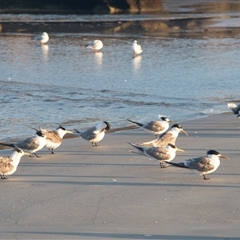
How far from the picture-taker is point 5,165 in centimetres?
763

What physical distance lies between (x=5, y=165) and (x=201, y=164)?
2025mm

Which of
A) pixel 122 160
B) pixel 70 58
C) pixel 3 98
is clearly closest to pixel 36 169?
pixel 122 160

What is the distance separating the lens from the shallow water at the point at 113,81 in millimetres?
11984

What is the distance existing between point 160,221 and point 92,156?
8.91ft

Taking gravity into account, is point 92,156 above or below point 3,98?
above

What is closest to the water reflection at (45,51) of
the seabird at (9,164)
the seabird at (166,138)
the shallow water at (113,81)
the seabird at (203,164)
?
the shallow water at (113,81)

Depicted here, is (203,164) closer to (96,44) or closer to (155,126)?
(155,126)

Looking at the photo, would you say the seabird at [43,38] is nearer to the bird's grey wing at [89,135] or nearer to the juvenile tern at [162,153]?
the bird's grey wing at [89,135]

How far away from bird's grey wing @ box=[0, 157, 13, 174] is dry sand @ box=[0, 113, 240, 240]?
13 cm

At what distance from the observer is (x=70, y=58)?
19.3 metres

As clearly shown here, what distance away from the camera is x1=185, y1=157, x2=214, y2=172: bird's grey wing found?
299 inches

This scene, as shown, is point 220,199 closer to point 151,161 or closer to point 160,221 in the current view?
point 160,221

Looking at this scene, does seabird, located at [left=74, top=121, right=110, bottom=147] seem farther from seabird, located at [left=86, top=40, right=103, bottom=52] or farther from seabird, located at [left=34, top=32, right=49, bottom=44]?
seabird, located at [left=34, top=32, right=49, bottom=44]

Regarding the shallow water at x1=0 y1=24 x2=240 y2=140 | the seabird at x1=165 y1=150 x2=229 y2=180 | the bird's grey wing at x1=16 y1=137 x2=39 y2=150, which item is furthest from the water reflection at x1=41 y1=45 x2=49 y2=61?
the seabird at x1=165 y1=150 x2=229 y2=180
